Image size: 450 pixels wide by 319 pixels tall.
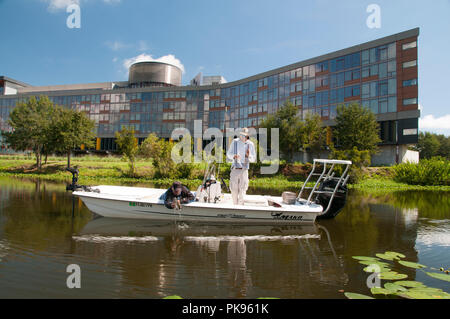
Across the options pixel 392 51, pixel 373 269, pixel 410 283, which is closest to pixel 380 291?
pixel 410 283

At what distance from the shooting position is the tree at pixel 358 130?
3275cm

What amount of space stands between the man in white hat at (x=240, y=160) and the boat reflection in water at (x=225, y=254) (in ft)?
4.11

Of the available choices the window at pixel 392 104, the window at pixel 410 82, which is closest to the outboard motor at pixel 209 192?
the window at pixel 392 104

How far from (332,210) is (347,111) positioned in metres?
28.0

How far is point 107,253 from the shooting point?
233 inches

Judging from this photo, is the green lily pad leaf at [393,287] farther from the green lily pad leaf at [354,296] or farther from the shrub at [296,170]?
the shrub at [296,170]

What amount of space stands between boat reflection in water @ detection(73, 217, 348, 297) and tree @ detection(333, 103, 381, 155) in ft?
88.9

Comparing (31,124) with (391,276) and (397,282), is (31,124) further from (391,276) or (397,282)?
(397,282)

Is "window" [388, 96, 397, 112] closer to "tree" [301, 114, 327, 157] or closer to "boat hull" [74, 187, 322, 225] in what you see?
"tree" [301, 114, 327, 157]

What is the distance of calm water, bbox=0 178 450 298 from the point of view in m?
4.32

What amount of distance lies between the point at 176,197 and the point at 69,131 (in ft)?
91.2

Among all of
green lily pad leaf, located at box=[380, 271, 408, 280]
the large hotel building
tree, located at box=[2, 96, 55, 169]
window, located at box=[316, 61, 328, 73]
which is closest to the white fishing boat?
green lily pad leaf, located at box=[380, 271, 408, 280]

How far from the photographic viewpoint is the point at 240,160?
920 centimetres
